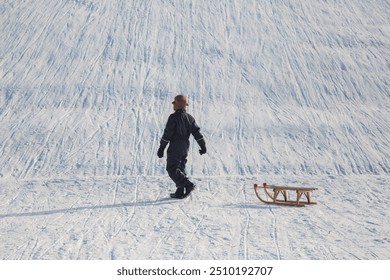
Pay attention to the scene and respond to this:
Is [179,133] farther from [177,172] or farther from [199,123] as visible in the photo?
[199,123]

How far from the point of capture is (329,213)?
7688 millimetres

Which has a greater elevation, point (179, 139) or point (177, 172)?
point (179, 139)

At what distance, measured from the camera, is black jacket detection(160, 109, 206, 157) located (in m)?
8.23

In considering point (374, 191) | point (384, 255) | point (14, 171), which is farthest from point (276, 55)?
point (384, 255)

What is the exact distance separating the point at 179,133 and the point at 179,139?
0.12m

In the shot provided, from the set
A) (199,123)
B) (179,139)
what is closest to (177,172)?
(179,139)

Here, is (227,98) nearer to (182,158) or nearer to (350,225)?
(182,158)

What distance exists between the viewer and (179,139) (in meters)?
8.37

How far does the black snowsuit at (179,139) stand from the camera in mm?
8234

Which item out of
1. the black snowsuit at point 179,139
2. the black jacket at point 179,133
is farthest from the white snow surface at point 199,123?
the black jacket at point 179,133

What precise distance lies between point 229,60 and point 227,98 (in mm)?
2059

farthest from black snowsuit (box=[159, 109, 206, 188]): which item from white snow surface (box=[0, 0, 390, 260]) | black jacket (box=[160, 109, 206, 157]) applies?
white snow surface (box=[0, 0, 390, 260])

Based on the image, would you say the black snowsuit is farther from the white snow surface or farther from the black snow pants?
the white snow surface

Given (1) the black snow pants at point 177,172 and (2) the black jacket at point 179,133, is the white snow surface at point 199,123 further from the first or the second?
(2) the black jacket at point 179,133
